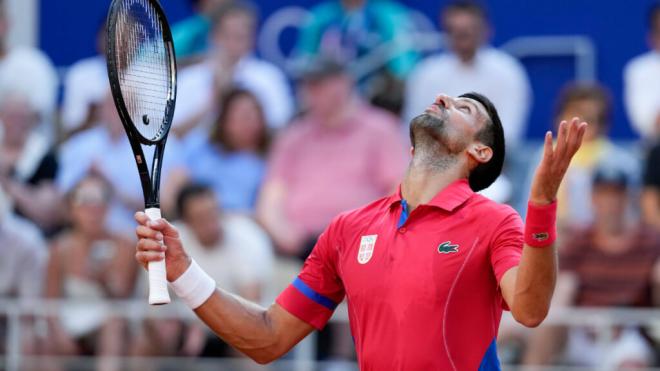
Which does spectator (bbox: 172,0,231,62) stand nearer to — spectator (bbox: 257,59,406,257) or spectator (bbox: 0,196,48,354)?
spectator (bbox: 257,59,406,257)

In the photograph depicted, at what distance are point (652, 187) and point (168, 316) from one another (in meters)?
3.45

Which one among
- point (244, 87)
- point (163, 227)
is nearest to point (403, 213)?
point (163, 227)

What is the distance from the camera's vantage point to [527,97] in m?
11.1

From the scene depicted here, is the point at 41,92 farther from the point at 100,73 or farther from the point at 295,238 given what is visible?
the point at 295,238

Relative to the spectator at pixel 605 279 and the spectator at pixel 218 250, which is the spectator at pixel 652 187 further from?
the spectator at pixel 218 250

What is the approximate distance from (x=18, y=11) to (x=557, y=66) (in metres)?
5.37

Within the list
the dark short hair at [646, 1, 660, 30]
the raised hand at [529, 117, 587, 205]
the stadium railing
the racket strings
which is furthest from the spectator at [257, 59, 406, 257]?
the raised hand at [529, 117, 587, 205]

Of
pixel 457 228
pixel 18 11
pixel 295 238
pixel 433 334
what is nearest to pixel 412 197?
pixel 457 228

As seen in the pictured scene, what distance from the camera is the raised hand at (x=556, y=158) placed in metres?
3.66

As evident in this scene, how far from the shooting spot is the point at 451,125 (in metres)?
4.41

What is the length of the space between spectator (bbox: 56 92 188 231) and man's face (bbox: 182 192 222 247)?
1.72 feet

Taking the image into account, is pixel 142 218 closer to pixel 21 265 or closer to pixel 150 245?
pixel 150 245

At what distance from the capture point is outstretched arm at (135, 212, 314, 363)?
14.7 feet

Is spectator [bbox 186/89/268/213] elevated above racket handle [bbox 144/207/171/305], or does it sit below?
above
